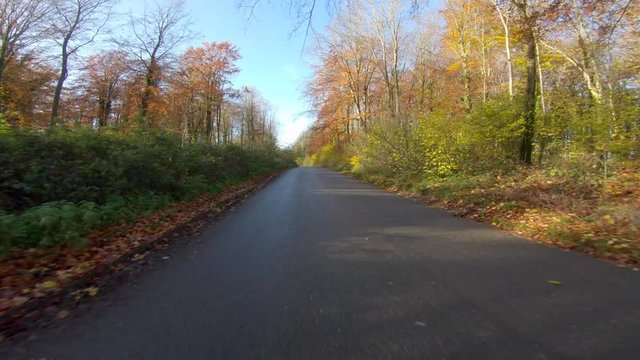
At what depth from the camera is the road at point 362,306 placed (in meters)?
3.60

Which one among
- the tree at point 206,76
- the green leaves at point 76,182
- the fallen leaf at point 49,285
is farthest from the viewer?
the tree at point 206,76

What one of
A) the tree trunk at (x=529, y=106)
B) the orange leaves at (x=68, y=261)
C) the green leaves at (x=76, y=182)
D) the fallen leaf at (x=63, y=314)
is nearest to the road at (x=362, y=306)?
the fallen leaf at (x=63, y=314)

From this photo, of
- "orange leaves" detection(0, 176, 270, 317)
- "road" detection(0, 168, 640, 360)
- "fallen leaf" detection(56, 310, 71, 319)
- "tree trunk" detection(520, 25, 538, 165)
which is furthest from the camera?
"tree trunk" detection(520, 25, 538, 165)

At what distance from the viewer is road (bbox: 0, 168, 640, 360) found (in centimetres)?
360

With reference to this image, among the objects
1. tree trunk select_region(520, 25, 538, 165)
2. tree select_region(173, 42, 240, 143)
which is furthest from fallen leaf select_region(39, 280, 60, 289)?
tree select_region(173, 42, 240, 143)

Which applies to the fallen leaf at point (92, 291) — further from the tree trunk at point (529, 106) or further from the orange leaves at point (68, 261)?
the tree trunk at point (529, 106)

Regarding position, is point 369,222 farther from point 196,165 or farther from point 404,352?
point 196,165

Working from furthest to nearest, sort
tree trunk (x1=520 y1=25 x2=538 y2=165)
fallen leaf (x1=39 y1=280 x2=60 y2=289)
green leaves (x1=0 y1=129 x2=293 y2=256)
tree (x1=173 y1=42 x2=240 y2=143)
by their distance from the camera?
1. tree (x1=173 y1=42 x2=240 y2=143)
2. tree trunk (x1=520 y1=25 x2=538 y2=165)
3. green leaves (x1=0 y1=129 x2=293 y2=256)
4. fallen leaf (x1=39 y1=280 x2=60 y2=289)

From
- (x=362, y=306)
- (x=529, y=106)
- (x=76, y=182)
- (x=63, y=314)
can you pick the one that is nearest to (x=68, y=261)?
(x=63, y=314)

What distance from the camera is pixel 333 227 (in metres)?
9.50

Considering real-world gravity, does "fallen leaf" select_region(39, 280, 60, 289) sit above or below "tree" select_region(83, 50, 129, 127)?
below

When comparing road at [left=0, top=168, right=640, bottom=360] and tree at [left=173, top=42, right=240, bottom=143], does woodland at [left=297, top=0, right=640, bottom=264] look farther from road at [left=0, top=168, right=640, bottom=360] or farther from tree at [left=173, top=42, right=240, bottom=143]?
tree at [left=173, top=42, right=240, bottom=143]

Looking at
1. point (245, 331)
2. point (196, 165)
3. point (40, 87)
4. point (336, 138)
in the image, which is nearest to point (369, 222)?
point (245, 331)

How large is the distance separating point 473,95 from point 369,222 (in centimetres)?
2793
